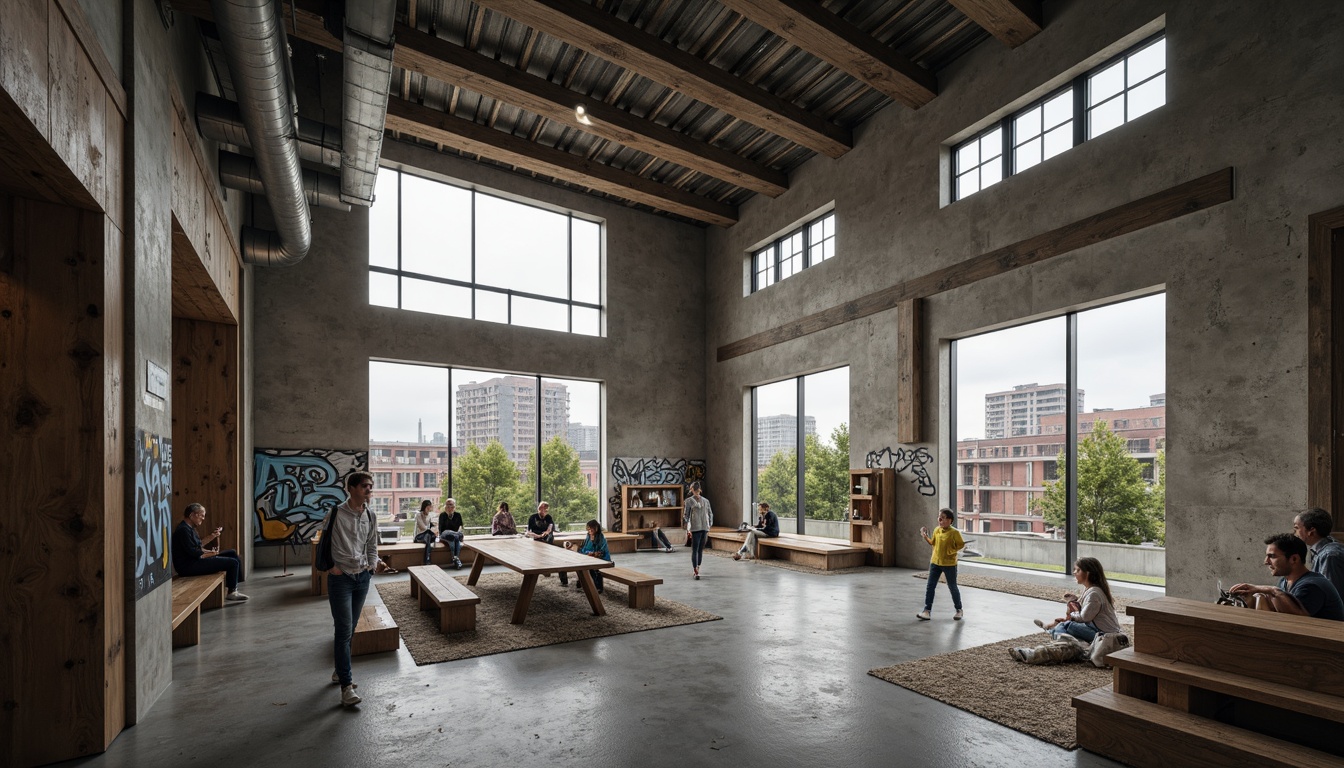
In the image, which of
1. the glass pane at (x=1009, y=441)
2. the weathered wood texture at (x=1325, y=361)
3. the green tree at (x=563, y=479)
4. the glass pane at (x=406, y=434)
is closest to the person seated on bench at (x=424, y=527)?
the glass pane at (x=406, y=434)

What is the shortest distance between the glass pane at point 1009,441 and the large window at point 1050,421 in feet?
0.05

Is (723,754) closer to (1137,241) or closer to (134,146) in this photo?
(134,146)

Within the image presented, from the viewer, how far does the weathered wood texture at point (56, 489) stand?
3357 millimetres

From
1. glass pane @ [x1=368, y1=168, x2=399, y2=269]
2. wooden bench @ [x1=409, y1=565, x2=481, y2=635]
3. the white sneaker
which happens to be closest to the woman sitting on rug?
wooden bench @ [x1=409, y1=565, x2=481, y2=635]

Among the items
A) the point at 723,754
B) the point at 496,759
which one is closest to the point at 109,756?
the point at 496,759

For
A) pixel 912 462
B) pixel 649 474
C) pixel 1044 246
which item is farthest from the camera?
pixel 649 474

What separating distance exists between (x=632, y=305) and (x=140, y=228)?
404 inches

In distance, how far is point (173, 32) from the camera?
5387 millimetres

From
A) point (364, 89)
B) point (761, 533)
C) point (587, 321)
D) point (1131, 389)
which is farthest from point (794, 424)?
point (364, 89)

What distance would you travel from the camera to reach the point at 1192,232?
6801 mm

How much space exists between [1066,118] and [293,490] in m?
12.5

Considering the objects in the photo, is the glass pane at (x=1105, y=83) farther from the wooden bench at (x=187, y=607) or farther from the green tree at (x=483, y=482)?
the green tree at (x=483, y=482)

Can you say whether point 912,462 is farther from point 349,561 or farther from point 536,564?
point 349,561

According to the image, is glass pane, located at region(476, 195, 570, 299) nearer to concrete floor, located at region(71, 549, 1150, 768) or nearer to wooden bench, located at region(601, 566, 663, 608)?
wooden bench, located at region(601, 566, 663, 608)
